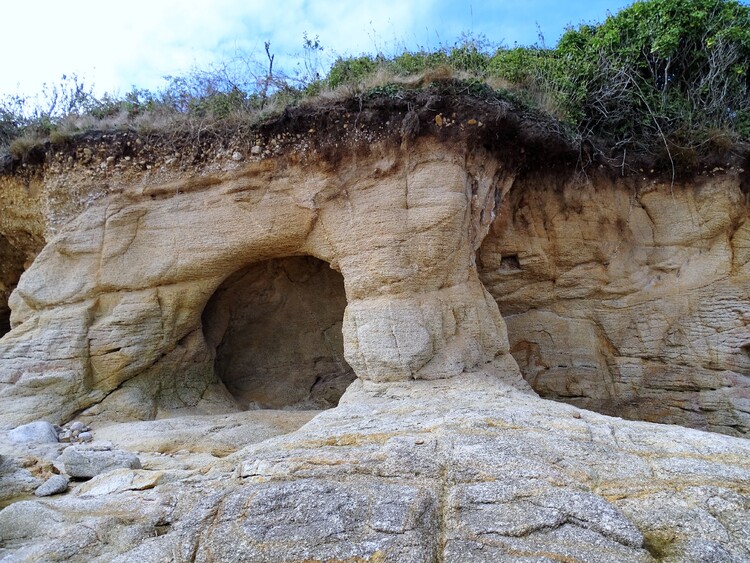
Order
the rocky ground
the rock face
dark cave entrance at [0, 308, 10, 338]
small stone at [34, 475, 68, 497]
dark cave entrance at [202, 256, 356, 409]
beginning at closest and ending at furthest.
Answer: the rocky ground
small stone at [34, 475, 68, 497]
the rock face
dark cave entrance at [202, 256, 356, 409]
dark cave entrance at [0, 308, 10, 338]

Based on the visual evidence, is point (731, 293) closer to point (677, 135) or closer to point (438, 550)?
point (677, 135)

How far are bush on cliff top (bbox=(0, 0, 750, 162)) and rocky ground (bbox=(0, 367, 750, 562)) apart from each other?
490 cm

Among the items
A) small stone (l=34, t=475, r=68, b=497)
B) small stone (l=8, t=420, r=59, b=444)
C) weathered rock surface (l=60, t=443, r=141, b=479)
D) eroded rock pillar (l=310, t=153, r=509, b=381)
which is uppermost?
eroded rock pillar (l=310, t=153, r=509, b=381)

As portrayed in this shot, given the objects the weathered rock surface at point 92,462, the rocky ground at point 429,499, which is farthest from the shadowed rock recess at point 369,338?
the weathered rock surface at point 92,462

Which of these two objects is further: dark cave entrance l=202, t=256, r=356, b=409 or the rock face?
dark cave entrance l=202, t=256, r=356, b=409

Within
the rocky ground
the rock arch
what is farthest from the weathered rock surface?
the rock arch

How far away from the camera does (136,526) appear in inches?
169

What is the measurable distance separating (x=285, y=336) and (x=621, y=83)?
609 cm

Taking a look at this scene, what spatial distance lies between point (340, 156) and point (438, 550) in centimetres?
505

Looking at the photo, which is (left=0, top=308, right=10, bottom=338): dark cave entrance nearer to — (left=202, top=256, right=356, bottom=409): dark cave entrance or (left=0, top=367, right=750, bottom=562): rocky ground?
(left=202, top=256, right=356, bottom=409): dark cave entrance

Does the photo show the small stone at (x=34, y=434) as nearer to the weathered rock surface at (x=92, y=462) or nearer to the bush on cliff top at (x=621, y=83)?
the weathered rock surface at (x=92, y=462)

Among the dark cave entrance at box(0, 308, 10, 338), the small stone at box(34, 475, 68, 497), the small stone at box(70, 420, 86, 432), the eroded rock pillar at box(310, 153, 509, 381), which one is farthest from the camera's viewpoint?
the dark cave entrance at box(0, 308, 10, 338)

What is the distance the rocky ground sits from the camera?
3.64 meters

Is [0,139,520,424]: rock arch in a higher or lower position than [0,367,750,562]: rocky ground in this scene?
higher
